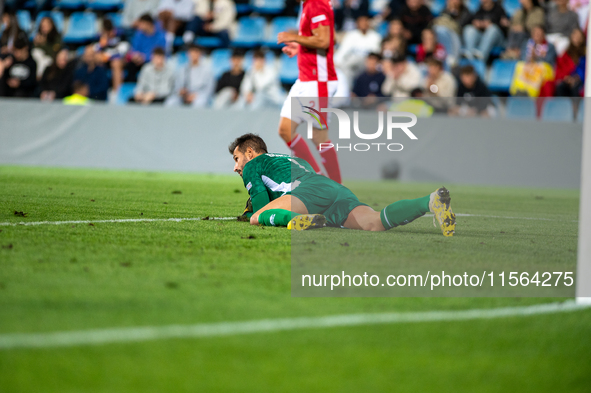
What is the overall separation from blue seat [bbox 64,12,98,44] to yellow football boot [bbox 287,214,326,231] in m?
12.5

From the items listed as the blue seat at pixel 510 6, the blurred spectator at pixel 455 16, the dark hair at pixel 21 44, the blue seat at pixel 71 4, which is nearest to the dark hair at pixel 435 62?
the blurred spectator at pixel 455 16

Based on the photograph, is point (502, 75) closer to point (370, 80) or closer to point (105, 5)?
point (370, 80)

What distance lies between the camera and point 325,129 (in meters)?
5.92

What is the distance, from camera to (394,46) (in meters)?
12.5

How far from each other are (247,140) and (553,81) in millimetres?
8761

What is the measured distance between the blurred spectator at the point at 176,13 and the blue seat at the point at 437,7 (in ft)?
17.5

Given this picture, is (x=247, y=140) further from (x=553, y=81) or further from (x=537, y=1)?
(x=537, y=1)

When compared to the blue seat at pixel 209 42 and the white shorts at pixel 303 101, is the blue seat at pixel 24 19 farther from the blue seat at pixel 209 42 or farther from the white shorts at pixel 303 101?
the white shorts at pixel 303 101

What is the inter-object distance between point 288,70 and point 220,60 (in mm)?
1528

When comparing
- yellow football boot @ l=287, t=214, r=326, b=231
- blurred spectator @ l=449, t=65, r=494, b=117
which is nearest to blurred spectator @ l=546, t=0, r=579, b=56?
blurred spectator @ l=449, t=65, r=494, b=117

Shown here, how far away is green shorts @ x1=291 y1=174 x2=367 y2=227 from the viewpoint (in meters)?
4.53

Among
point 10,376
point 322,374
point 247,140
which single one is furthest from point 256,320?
point 247,140

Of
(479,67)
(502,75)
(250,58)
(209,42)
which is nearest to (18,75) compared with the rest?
(209,42)

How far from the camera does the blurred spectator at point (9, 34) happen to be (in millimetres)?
13512
